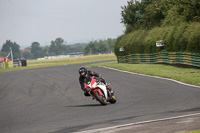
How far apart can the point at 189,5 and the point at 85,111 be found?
26.5 m

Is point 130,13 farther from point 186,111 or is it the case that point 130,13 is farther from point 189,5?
point 186,111

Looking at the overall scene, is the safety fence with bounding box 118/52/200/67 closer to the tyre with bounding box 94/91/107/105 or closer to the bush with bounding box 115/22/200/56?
the bush with bounding box 115/22/200/56

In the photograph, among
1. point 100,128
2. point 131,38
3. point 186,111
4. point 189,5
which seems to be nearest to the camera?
point 100,128

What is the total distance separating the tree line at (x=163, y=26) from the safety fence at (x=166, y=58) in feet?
1.62

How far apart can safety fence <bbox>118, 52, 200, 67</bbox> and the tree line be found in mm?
493

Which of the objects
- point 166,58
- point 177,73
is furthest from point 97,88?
point 166,58

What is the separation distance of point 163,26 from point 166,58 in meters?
6.53

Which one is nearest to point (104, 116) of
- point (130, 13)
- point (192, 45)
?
point (192, 45)

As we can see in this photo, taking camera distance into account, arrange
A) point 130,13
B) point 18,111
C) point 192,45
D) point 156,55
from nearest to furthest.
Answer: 1. point 18,111
2. point 192,45
3. point 156,55
4. point 130,13

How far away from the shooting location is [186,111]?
984 cm

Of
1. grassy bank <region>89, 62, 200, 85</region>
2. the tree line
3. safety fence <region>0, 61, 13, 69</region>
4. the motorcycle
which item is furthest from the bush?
safety fence <region>0, 61, 13, 69</region>

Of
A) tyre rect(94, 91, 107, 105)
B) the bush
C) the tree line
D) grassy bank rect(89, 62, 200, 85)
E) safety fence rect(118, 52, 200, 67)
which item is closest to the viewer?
tyre rect(94, 91, 107, 105)

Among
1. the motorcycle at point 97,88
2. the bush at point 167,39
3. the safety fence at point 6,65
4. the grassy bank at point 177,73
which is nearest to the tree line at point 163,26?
the bush at point 167,39

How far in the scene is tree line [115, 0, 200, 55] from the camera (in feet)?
104
